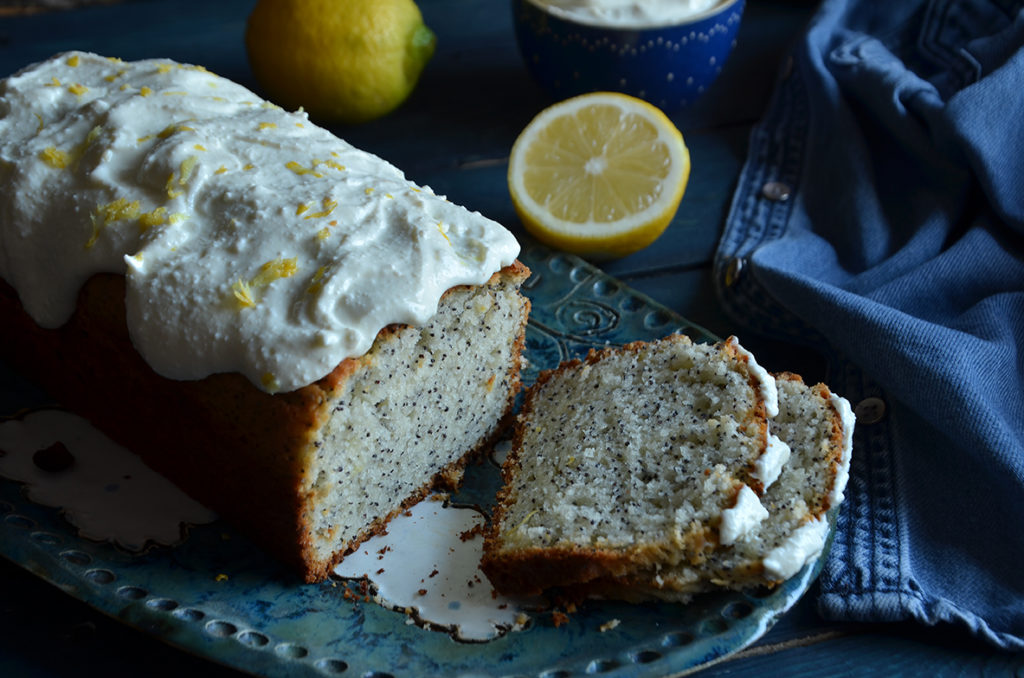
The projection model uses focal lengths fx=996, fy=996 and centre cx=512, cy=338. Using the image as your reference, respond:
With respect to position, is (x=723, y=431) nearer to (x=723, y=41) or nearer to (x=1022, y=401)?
(x=1022, y=401)

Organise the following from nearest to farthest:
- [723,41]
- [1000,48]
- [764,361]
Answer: [764,361] → [1000,48] → [723,41]

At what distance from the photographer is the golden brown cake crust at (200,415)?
2.21m

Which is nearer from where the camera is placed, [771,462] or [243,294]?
[243,294]

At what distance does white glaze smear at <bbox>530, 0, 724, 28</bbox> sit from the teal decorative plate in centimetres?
217

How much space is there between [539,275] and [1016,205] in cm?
154

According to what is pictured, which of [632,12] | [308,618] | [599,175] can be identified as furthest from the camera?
[632,12]

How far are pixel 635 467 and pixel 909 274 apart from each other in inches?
50.2

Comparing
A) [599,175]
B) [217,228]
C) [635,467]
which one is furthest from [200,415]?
[599,175]

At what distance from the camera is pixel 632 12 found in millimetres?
3648

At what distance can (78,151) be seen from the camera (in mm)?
2674

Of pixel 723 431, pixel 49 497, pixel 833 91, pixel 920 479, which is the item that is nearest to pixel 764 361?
pixel 920 479

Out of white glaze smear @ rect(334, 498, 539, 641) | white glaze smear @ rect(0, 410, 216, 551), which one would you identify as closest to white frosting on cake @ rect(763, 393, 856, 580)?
white glaze smear @ rect(334, 498, 539, 641)

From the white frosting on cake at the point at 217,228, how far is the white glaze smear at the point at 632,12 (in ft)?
4.27

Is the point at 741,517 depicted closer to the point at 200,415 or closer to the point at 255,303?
the point at 255,303
